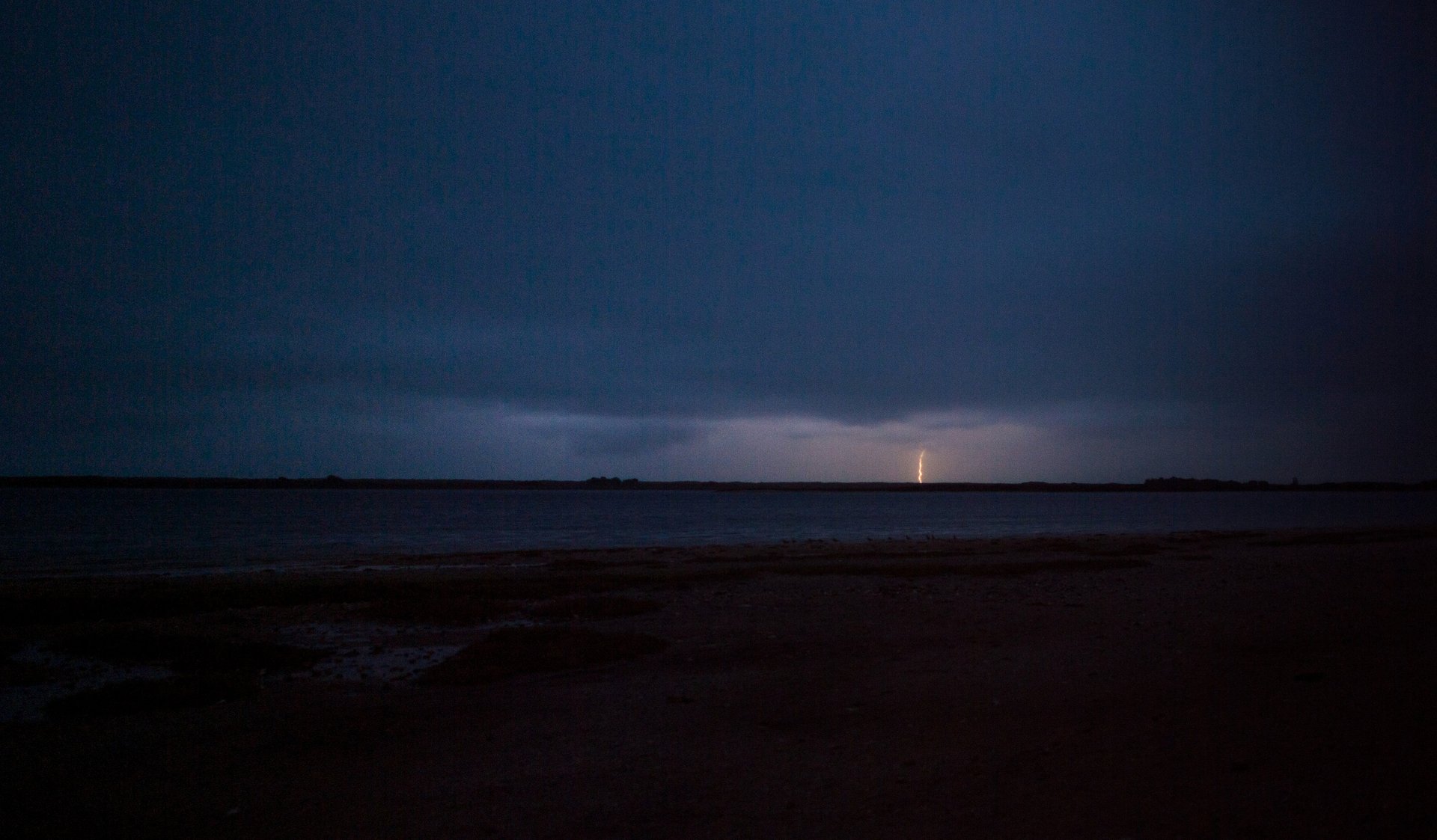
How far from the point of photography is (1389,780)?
7254 millimetres

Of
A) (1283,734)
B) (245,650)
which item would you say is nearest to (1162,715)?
(1283,734)

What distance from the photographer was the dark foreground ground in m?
7.23

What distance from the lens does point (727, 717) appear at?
1066cm

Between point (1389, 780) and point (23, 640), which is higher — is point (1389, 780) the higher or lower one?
the higher one

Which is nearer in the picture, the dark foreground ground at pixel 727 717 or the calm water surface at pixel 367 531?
the dark foreground ground at pixel 727 717

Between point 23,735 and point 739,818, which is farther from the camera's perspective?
point 23,735

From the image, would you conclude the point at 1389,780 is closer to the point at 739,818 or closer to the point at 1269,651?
the point at 739,818

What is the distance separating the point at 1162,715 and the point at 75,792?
1234cm

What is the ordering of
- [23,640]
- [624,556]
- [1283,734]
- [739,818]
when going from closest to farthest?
[739,818] → [1283,734] → [23,640] → [624,556]

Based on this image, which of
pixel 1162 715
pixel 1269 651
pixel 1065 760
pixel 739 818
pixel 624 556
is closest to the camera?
pixel 739 818

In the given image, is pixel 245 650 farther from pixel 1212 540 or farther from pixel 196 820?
pixel 1212 540

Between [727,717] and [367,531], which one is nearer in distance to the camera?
[727,717]

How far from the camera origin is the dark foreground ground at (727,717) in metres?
7.23

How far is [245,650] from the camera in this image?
1558 cm
